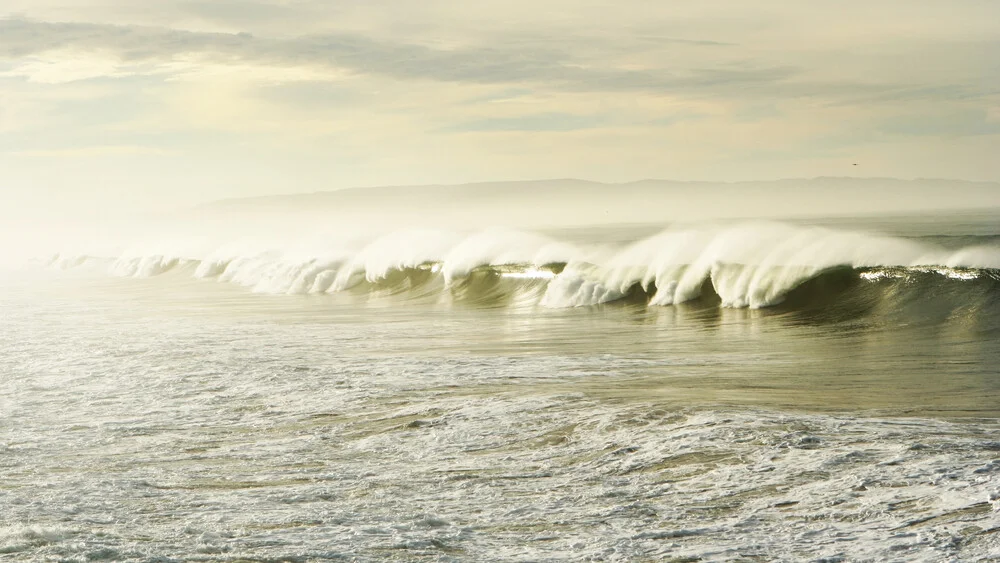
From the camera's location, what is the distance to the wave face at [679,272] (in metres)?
15.5

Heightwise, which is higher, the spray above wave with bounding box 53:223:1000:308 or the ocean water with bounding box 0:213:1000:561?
the spray above wave with bounding box 53:223:1000:308

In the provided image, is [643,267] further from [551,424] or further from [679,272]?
[551,424]

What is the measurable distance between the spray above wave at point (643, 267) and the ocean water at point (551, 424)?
0.30 ft

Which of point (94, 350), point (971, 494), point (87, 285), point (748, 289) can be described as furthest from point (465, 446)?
point (87, 285)

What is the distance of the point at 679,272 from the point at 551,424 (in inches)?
430

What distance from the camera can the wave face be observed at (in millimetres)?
15531

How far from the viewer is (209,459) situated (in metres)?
7.28

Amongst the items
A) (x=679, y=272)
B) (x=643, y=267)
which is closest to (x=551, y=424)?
(x=679, y=272)

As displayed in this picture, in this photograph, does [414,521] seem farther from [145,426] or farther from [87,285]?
[87,285]

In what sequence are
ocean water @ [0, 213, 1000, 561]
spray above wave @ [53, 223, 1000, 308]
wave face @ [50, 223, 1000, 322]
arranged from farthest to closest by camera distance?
spray above wave @ [53, 223, 1000, 308] < wave face @ [50, 223, 1000, 322] < ocean water @ [0, 213, 1000, 561]

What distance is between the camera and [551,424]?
26.1 feet

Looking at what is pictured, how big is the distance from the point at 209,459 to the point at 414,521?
7.37 ft

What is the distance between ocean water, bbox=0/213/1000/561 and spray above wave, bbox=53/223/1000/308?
0.09 meters

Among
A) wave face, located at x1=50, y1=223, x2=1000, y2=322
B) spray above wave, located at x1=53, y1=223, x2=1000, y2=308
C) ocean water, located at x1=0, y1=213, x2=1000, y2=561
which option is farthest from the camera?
spray above wave, located at x1=53, y1=223, x2=1000, y2=308
